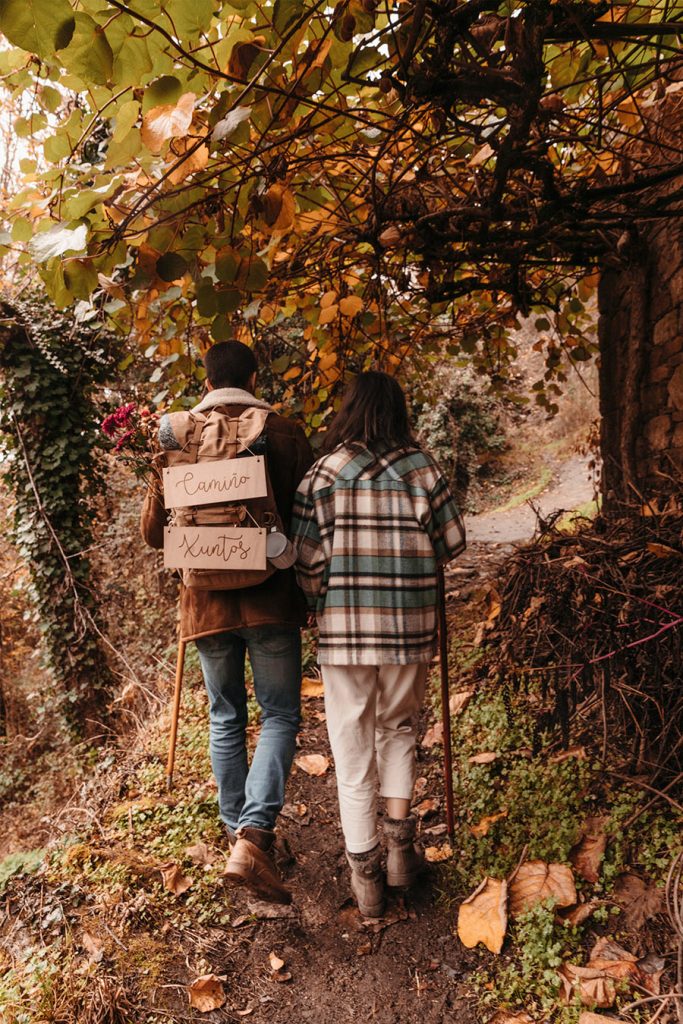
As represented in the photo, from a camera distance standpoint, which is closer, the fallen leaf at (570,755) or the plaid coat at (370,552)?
the plaid coat at (370,552)

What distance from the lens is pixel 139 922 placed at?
2.64 m

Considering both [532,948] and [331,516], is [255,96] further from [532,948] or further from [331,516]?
[532,948]

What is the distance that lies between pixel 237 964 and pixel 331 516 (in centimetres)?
179

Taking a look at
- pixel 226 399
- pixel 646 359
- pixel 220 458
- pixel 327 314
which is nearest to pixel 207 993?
pixel 220 458

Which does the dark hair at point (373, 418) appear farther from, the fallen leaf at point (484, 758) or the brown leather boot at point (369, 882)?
the fallen leaf at point (484, 758)

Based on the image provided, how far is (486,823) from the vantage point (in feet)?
9.55

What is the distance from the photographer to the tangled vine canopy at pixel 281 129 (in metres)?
1.62

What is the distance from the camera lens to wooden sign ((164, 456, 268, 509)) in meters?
2.40

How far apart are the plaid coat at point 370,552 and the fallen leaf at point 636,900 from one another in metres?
1.14

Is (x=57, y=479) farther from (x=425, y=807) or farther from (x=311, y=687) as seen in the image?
(x=425, y=807)

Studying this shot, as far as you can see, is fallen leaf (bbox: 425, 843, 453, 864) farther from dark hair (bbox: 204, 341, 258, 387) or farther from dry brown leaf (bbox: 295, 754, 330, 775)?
dark hair (bbox: 204, 341, 258, 387)

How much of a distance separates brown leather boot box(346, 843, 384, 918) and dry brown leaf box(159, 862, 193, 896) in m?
0.83

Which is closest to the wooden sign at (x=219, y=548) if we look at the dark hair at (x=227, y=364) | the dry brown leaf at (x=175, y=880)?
the dark hair at (x=227, y=364)

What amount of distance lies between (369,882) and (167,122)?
2.73m
